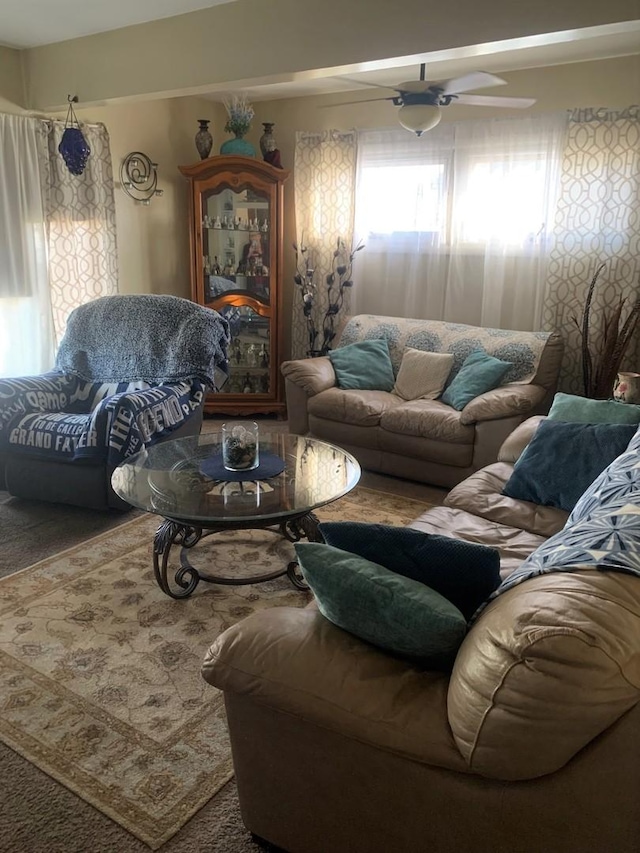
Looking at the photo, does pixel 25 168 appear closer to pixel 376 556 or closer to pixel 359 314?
pixel 359 314

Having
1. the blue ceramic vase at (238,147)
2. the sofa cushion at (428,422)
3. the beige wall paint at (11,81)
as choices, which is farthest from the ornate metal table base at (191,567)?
the blue ceramic vase at (238,147)

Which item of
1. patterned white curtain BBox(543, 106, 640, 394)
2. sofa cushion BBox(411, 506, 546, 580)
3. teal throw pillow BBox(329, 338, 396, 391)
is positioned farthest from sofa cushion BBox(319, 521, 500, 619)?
patterned white curtain BBox(543, 106, 640, 394)

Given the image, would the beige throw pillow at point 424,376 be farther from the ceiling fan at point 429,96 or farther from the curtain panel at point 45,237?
the curtain panel at point 45,237

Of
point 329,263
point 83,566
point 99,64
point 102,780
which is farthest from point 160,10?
point 102,780

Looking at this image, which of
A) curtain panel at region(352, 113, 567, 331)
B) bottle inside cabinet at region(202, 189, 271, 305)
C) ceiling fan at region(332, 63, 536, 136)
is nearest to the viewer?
ceiling fan at region(332, 63, 536, 136)

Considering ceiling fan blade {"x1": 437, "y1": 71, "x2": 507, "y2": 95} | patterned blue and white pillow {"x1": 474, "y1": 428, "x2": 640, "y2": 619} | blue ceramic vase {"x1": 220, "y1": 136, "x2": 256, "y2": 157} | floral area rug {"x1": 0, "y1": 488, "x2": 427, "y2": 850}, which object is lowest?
floral area rug {"x1": 0, "y1": 488, "x2": 427, "y2": 850}

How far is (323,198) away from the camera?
205 inches

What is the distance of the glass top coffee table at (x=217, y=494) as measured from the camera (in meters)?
2.41

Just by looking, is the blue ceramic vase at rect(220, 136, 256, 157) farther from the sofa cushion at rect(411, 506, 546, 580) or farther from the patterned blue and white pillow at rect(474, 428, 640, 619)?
the patterned blue and white pillow at rect(474, 428, 640, 619)

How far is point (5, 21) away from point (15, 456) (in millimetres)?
2452

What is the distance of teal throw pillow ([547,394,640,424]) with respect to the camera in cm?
270

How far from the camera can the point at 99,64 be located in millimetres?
3916

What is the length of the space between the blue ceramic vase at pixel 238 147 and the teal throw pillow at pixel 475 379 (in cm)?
243

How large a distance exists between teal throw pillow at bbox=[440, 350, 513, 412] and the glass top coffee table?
1244 millimetres
